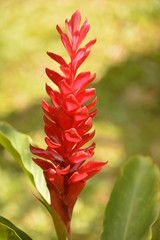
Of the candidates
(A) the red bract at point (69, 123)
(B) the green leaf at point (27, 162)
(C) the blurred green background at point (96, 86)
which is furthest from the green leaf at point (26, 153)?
(C) the blurred green background at point (96, 86)

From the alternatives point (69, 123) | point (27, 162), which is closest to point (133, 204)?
point (27, 162)

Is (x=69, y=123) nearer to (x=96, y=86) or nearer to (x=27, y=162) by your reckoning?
(x=27, y=162)

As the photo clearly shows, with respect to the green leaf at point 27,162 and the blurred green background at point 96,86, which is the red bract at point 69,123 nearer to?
the green leaf at point 27,162

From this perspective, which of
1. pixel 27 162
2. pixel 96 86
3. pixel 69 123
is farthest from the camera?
pixel 96 86

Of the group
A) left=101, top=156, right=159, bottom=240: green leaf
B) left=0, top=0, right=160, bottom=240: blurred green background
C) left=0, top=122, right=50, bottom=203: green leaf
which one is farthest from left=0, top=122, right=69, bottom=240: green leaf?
left=0, top=0, right=160, bottom=240: blurred green background

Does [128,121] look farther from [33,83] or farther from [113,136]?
[33,83]
